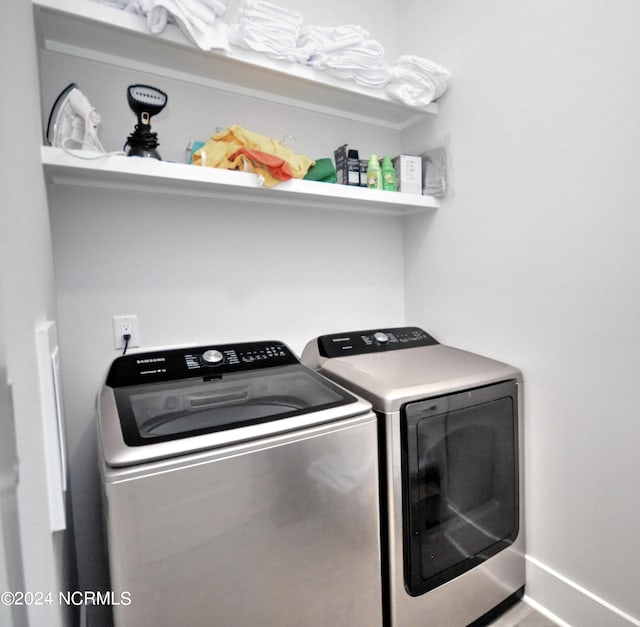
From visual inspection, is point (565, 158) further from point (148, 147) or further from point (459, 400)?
point (148, 147)

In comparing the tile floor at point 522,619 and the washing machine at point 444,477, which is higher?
the washing machine at point 444,477

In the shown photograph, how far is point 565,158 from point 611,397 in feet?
2.82

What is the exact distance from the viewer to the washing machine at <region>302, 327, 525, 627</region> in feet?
3.82

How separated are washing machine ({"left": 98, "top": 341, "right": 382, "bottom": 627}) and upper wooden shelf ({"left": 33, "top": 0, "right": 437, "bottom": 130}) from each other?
1111 millimetres

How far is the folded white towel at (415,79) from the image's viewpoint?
1.57 m

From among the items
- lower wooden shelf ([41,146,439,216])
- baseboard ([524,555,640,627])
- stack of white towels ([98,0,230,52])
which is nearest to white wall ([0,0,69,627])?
lower wooden shelf ([41,146,439,216])

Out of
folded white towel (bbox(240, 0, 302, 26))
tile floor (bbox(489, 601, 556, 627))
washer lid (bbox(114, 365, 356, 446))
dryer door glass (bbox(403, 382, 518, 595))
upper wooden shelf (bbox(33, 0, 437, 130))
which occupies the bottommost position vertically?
tile floor (bbox(489, 601, 556, 627))

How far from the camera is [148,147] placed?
4.01 feet

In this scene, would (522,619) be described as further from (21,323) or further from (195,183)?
(195,183)

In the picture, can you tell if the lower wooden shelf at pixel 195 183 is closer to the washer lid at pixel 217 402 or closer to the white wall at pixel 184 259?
the white wall at pixel 184 259

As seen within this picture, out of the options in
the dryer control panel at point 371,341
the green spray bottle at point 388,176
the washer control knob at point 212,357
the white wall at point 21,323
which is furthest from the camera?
the green spray bottle at point 388,176

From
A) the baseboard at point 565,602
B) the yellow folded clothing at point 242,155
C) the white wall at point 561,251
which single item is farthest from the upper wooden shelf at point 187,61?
the baseboard at point 565,602

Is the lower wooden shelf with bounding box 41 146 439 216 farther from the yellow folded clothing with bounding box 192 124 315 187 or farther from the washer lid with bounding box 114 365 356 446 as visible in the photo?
the washer lid with bounding box 114 365 356 446

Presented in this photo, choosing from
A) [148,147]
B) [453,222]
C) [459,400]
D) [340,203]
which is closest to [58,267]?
[148,147]
